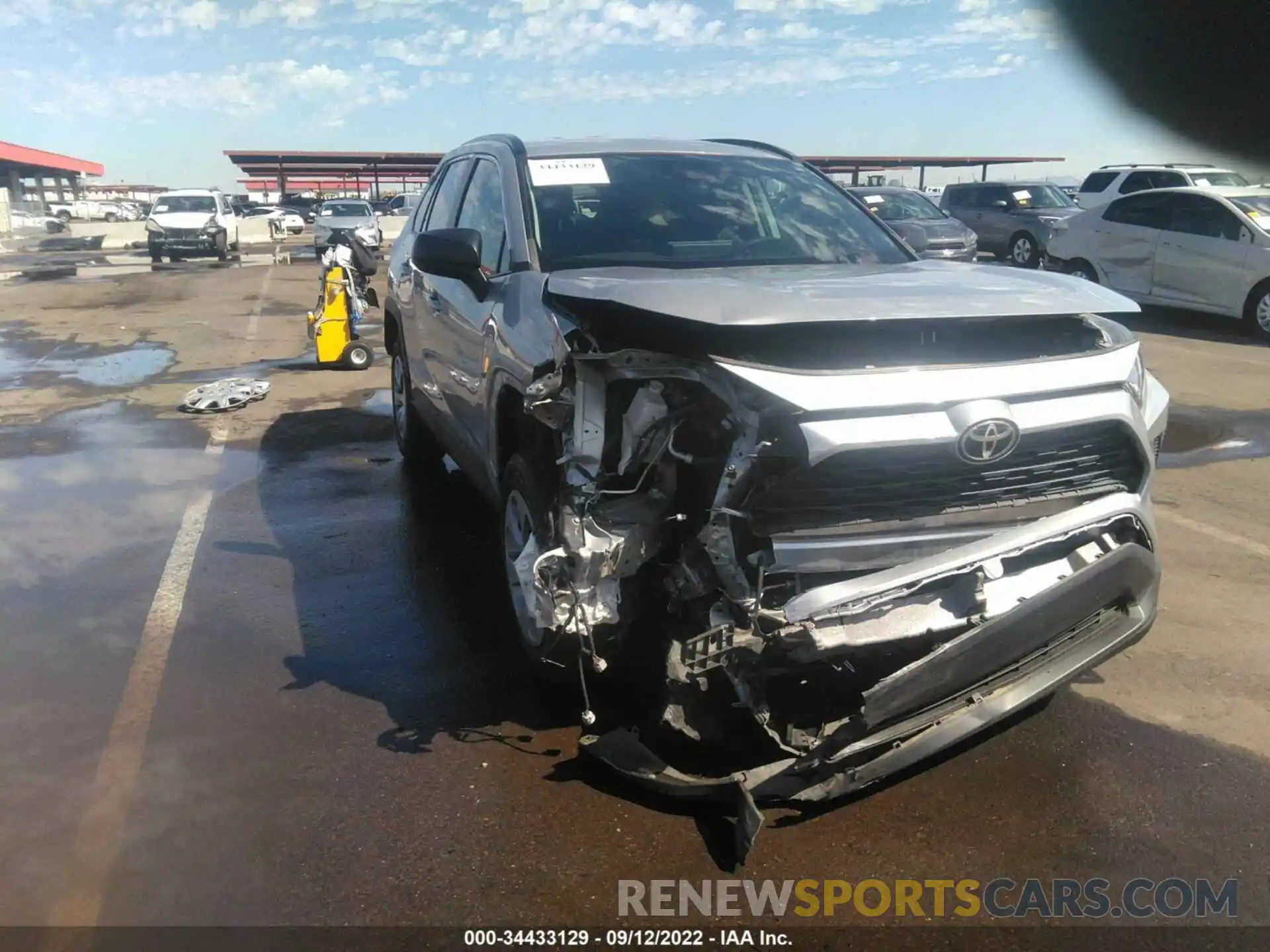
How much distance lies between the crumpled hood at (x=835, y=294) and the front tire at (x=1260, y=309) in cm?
1058

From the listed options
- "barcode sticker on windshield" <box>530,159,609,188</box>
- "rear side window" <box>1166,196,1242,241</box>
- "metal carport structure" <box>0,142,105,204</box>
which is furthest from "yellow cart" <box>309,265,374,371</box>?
"metal carport structure" <box>0,142,105,204</box>

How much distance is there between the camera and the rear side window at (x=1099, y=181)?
19906 mm

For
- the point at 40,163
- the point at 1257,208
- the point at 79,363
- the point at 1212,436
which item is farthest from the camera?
the point at 40,163

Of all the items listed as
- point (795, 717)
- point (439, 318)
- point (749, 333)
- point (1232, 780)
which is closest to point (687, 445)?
point (749, 333)

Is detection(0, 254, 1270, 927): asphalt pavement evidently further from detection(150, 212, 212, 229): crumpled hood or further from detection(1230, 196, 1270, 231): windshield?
detection(150, 212, 212, 229): crumpled hood

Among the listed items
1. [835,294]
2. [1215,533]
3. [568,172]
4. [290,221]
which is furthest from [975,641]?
[290,221]

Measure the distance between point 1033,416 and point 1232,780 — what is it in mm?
1458

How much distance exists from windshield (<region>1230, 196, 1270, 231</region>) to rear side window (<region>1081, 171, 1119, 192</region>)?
21.3 feet

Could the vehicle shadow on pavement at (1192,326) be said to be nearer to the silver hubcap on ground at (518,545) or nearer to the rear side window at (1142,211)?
the rear side window at (1142,211)

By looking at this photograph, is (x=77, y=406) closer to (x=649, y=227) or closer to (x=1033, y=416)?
(x=649, y=227)

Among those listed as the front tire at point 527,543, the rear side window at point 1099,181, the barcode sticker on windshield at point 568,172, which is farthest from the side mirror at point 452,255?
the rear side window at point 1099,181

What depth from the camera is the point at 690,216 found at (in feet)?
15.4

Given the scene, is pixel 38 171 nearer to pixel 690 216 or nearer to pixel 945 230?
pixel 945 230

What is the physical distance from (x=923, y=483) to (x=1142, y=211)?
12950 millimetres
